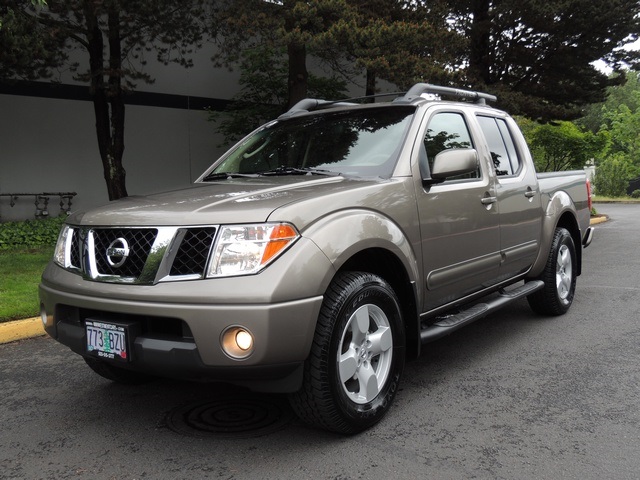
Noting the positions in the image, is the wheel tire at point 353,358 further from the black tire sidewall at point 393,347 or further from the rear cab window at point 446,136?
the rear cab window at point 446,136

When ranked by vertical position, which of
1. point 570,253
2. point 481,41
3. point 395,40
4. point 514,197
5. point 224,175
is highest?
point 481,41

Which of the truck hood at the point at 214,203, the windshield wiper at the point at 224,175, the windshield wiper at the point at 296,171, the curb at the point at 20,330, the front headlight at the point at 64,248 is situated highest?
the windshield wiper at the point at 296,171

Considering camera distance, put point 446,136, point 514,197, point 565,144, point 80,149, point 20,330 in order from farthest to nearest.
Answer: point 565,144, point 80,149, point 20,330, point 514,197, point 446,136

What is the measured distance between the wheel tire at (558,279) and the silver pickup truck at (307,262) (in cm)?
108

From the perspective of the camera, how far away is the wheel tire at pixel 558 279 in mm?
5543

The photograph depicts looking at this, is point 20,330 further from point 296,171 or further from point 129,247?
point 296,171

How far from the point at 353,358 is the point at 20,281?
17.7ft

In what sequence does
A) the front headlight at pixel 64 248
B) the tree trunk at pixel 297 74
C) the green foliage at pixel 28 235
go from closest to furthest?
the front headlight at pixel 64 248 → the green foliage at pixel 28 235 → the tree trunk at pixel 297 74

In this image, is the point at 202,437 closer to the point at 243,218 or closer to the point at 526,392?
the point at 243,218

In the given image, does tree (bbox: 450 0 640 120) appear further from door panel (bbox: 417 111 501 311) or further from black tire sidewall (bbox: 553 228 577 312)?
door panel (bbox: 417 111 501 311)

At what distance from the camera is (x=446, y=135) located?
4.31m

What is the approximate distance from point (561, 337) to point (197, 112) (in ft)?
38.7

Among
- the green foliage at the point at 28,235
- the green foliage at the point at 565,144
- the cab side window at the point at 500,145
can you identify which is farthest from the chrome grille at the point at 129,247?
the green foliage at the point at 565,144

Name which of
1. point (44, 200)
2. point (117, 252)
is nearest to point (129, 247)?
point (117, 252)
